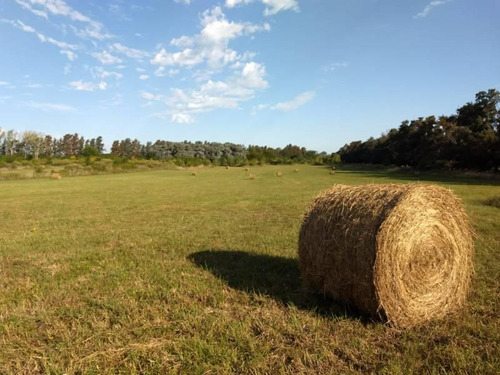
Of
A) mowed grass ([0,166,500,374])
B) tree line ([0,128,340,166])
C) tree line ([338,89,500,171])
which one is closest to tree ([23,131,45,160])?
tree line ([0,128,340,166])

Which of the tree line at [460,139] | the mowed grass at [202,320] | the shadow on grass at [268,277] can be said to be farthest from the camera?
the tree line at [460,139]

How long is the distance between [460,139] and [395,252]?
61386 millimetres

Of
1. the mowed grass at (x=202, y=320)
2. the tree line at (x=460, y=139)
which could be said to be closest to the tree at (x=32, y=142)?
the tree line at (x=460, y=139)

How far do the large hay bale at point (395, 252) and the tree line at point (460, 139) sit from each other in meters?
53.4

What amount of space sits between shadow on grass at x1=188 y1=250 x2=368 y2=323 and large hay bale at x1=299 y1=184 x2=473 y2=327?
264 mm

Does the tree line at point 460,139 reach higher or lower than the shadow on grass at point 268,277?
higher

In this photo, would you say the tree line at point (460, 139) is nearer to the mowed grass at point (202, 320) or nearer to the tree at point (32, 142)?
the mowed grass at point (202, 320)

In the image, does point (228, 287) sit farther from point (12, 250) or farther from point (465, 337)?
point (12, 250)

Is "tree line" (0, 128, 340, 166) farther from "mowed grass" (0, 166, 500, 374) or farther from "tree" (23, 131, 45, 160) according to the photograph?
"mowed grass" (0, 166, 500, 374)

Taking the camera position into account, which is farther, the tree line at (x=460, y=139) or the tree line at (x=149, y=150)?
the tree line at (x=149, y=150)

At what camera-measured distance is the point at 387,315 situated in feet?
16.1

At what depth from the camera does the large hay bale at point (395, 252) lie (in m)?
4.97

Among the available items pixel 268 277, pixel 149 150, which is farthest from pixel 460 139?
pixel 149 150

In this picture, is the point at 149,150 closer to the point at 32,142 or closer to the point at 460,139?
the point at 32,142
